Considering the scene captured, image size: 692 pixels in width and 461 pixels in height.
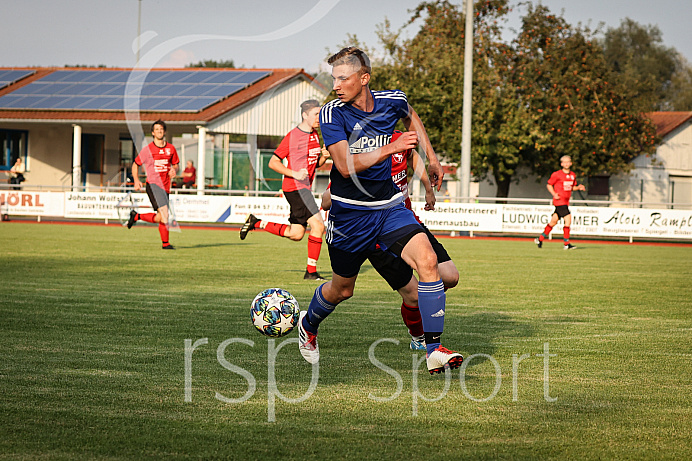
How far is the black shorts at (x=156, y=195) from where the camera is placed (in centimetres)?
1598

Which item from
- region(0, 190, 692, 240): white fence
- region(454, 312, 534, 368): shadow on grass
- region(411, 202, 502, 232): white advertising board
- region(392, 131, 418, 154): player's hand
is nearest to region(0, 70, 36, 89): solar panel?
region(0, 190, 692, 240): white fence

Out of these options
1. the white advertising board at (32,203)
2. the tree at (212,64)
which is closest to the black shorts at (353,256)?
the white advertising board at (32,203)

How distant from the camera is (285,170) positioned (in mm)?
11078

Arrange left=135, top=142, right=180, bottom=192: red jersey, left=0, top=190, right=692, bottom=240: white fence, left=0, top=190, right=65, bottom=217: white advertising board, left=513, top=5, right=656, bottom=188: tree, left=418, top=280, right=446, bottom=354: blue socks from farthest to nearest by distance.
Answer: left=513, top=5, right=656, bottom=188: tree → left=0, top=190, right=65, bottom=217: white advertising board → left=0, top=190, right=692, bottom=240: white fence → left=135, top=142, right=180, bottom=192: red jersey → left=418, top=280, right=446, bottom=354: blue socks

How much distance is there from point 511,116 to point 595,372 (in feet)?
107

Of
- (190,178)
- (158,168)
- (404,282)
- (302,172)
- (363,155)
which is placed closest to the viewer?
(363,155)

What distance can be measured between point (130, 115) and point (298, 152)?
26.5m

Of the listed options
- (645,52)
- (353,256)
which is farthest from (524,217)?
(645,52)

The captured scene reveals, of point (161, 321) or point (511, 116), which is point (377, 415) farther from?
point (511, 116)

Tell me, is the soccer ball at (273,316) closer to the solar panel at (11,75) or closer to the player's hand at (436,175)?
the player's hand at (436,175)

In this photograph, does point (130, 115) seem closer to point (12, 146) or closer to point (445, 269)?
point (12, 146)

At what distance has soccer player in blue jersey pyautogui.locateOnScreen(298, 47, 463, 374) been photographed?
17.6 ft

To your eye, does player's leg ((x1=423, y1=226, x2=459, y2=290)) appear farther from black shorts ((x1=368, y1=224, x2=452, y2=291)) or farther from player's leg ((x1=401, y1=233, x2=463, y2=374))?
player's leg ((x1=401, y1=233, x2=463, y2=374))

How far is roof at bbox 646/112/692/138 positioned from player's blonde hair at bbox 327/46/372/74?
4464 centimetres
